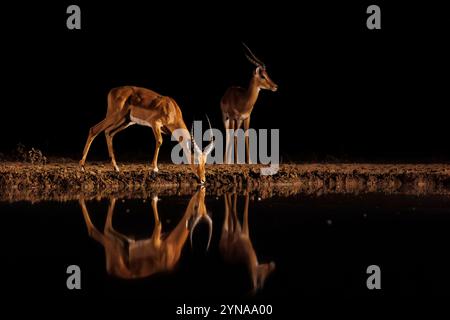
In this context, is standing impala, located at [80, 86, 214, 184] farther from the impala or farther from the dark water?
the impala

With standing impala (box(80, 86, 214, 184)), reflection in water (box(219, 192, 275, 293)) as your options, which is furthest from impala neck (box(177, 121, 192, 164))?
reflection in water (box(219, 192, 275, 293))

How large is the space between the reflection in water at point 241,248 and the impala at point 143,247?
277 millimetres

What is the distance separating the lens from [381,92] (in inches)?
1125

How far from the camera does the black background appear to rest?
1069 inches

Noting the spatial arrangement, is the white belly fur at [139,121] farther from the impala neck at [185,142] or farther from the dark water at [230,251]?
the dark water at [230,251]

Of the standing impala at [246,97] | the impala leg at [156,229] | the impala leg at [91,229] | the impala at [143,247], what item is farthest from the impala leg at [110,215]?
the standing impala at [246,97]

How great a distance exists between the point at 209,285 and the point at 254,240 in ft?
7.34

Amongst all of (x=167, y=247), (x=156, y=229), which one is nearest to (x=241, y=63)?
(x=156, y=229)

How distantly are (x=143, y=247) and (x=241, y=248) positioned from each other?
3.42 ft

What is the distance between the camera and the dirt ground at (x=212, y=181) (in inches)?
562

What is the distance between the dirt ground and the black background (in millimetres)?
9498

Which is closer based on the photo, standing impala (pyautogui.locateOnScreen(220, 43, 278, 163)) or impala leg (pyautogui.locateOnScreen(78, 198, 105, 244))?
impala leg (pyautogui.locateOnScreen(78, 198, 105, 244))
